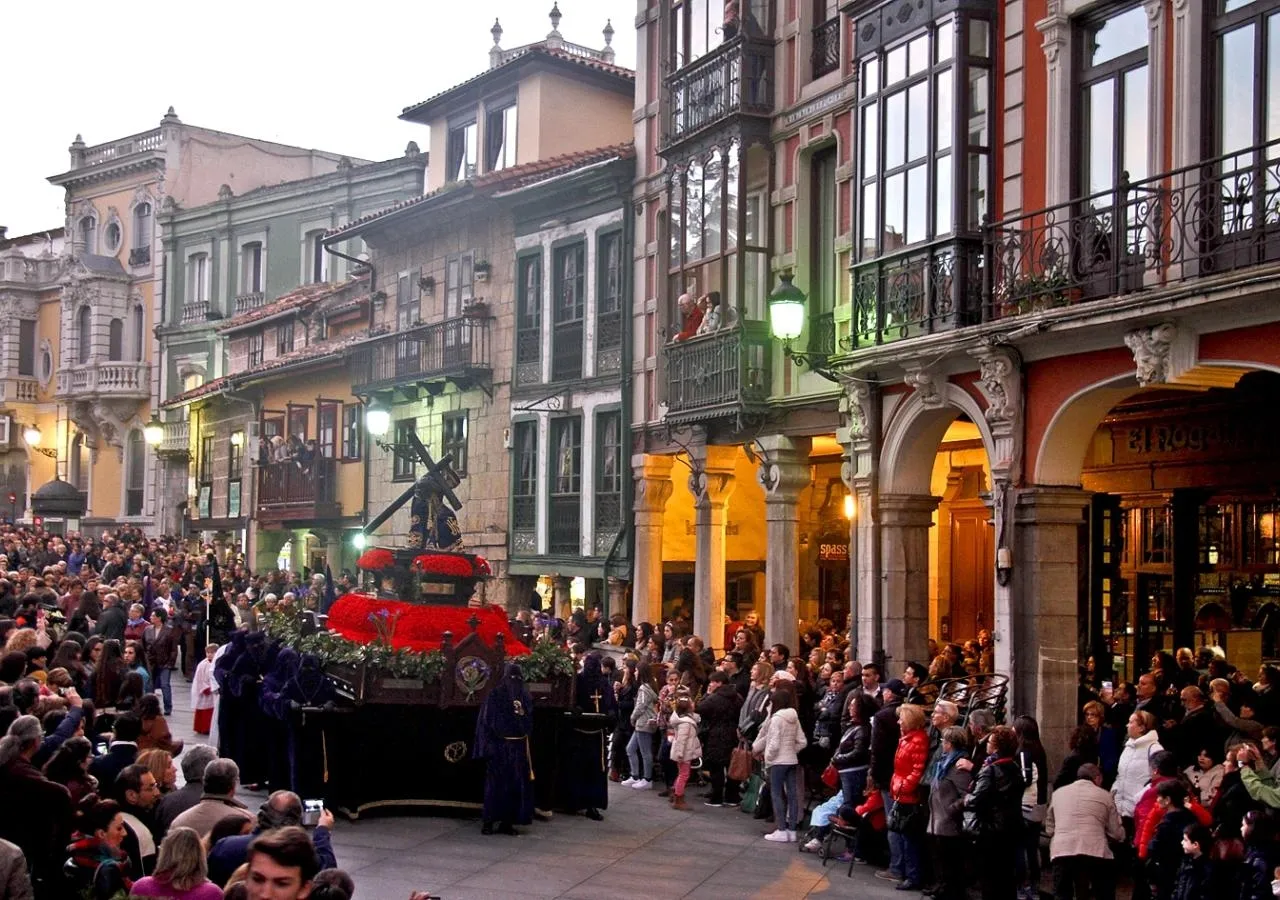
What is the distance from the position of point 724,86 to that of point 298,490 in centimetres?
1941

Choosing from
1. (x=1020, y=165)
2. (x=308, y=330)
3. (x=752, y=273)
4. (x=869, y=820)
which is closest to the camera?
(x=869, y=820)

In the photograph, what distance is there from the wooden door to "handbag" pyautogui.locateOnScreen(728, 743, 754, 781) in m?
8.32

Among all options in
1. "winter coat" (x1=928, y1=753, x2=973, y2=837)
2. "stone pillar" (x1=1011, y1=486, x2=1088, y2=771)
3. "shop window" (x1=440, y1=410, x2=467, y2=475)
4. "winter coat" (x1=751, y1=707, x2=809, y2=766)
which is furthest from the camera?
"shop window" (x1=440, y1=410, x2=467, y2=475)

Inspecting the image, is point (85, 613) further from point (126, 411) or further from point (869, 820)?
point (126, 411)

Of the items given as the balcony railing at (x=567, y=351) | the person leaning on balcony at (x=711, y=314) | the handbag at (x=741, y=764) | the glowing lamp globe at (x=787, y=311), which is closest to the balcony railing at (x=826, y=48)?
the person leaning on balcony at (x=711, y=314)

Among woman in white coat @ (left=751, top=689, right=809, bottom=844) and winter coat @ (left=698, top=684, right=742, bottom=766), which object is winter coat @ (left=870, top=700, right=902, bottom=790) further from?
winter coat @ (left=698, top=684, right=742, bottom=766)

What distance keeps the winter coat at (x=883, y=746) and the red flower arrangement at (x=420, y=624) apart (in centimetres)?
385

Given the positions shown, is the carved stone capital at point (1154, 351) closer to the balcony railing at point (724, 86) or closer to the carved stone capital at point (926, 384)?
the carved stone capital at point (926, 384)

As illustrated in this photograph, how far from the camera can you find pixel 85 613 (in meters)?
25.2

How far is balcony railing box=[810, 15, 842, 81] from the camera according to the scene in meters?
23.1

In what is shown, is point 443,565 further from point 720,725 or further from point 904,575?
point 904,575

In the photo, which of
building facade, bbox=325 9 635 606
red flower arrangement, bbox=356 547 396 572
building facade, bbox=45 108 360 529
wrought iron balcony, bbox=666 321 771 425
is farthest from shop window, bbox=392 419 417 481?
building facade, bbox=45 108 360 529

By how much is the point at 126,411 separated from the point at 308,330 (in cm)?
1888

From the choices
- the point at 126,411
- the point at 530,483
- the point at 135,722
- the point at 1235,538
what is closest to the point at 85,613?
the point at 530,483
